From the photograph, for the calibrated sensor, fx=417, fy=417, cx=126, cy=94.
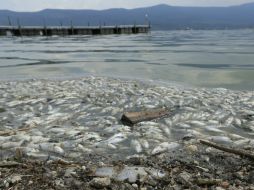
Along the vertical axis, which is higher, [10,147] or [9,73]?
[10,147]

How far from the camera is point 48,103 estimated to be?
40.9 feet

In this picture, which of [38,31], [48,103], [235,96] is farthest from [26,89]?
[38,31]

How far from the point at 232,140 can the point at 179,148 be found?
130 centimetres

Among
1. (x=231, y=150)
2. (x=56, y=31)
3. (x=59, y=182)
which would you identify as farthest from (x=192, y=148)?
(x=56, y=31)

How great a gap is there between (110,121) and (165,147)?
8.46ft

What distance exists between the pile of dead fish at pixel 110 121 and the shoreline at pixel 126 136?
2 centimetres

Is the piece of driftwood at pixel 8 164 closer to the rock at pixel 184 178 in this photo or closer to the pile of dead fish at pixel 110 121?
the pile of dead fish at pixel 110 121

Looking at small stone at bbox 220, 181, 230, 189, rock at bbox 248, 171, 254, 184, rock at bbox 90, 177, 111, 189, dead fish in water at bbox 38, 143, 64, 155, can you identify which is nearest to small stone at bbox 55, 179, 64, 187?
Result: rock at bbox 90, 177, 111, 189

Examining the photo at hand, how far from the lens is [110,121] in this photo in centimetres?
1020

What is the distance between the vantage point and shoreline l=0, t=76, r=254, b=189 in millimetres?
6520

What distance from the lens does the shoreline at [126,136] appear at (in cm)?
652

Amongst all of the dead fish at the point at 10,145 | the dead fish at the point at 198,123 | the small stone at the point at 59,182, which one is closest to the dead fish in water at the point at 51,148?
the dead fish at the point at 10,145

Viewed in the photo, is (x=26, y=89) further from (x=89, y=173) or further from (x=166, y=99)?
(x=89, y=173)

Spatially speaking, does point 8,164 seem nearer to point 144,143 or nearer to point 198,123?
point 144,143
